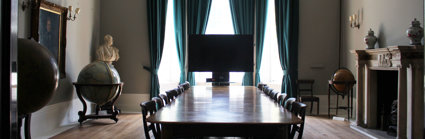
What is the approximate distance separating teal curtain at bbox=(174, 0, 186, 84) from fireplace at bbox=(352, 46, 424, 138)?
390 centimetres

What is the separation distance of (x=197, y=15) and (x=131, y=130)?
345cm

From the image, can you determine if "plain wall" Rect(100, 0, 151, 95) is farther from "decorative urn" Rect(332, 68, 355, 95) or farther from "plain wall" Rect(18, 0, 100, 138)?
"decorative urn" Rect(332, 68, 355, 95)

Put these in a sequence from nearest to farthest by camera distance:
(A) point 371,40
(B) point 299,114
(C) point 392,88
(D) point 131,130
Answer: (B) point 299,114
(D) point 131,130
(C) point 392,88
(A) point 371,40

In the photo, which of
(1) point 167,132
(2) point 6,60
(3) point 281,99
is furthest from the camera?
(3) point 281,99

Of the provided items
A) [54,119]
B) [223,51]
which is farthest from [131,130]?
[223,51]

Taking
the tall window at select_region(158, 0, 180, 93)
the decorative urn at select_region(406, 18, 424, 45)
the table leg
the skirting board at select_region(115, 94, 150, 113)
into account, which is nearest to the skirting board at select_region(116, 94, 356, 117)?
the skirting board at select_region(115, 94, 150, 113)

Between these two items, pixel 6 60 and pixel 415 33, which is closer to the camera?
pixel 6 60

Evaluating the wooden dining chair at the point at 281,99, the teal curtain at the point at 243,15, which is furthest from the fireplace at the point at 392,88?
the teal curtain at the point at 243,15

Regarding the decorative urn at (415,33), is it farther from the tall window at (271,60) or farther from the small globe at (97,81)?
the small globe at (97,81)

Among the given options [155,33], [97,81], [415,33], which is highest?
[155,33]

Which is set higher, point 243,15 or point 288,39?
point 243,15

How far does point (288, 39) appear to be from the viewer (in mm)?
8180

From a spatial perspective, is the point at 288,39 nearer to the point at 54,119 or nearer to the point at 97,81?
the point at 97,81

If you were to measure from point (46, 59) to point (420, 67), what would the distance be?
4444 mm
